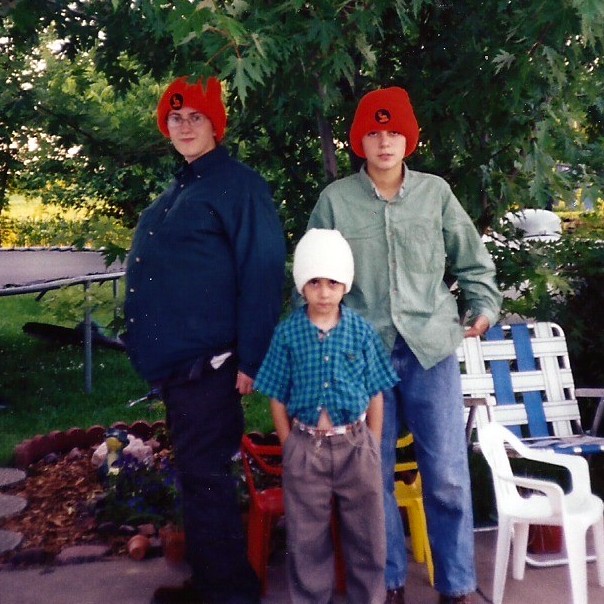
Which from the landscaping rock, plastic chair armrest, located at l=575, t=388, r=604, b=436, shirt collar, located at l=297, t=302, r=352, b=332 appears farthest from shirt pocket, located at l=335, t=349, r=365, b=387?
plastic chair armrest, located at l=575, t=388, r=604, b=436

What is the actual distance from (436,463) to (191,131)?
58.9 inches

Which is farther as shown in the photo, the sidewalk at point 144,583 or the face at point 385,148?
the sidewalk at point 144,583

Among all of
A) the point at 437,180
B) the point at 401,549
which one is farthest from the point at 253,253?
the point at 401,549

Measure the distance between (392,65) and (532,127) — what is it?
81 cm

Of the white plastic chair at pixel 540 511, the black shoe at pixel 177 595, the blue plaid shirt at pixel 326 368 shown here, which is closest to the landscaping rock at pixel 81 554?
the black shoe at pixel 177 595

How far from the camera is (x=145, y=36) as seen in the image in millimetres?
4238

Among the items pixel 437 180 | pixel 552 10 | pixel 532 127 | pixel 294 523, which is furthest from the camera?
pixel 532 127

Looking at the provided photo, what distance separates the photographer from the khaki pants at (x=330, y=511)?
312 cm

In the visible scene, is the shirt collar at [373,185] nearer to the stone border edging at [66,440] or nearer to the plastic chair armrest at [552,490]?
the plastic chair armrest at [552,490]

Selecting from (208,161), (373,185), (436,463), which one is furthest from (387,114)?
(436,463)

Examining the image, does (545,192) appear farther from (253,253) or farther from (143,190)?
(143,190)

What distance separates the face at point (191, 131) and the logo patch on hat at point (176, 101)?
0.02 m

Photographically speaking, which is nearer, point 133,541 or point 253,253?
point 253,253

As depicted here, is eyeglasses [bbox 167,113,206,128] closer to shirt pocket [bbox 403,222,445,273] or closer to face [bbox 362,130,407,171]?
face [bbox 362,130,407,171]
